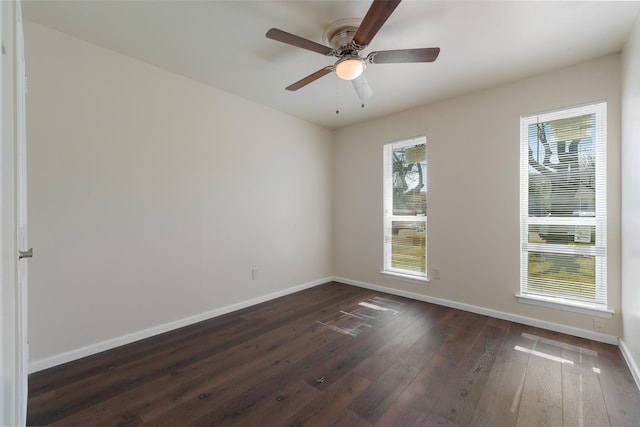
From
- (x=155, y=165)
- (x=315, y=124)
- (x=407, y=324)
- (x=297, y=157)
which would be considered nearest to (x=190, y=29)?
(x=155, y=165)

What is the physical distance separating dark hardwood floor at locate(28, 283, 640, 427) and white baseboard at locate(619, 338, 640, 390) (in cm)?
4

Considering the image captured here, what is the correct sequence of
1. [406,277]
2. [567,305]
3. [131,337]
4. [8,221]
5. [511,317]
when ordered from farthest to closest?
[406,277]
[511,317]
[567,305]
[131,337]
[8,221]

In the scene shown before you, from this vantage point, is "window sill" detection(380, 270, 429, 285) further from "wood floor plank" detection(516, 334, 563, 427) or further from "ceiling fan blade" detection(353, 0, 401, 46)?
"ceiling fan blade" detection(353, 0, 401, 46)

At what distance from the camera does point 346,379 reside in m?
1.91

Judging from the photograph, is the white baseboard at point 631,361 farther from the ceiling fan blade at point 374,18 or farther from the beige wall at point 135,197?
the beige wall at point 135,197

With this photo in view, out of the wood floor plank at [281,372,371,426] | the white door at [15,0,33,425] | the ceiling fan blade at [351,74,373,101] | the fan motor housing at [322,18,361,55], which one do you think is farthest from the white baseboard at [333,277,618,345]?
the white door at [15,0,33,425]

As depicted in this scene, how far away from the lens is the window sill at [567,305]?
2416 mm

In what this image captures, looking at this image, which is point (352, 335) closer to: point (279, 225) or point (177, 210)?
point (279, 225)

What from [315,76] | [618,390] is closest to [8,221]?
[315,76]

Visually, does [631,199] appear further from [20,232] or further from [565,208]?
[20,232]

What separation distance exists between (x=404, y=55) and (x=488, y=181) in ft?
6.17

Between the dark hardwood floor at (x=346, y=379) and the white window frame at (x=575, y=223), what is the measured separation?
318 millimetres

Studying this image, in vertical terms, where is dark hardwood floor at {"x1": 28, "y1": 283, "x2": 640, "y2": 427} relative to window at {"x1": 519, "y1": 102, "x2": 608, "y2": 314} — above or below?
below

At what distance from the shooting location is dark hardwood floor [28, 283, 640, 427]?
1575 millimetres
